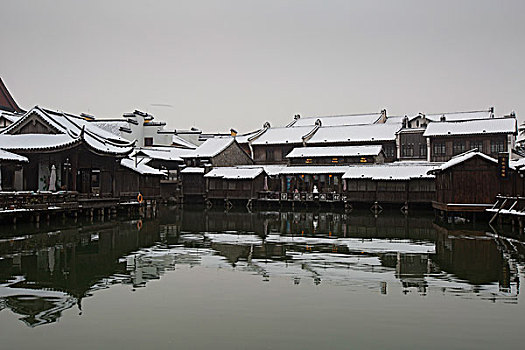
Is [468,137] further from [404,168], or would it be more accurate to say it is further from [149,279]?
[149,279]

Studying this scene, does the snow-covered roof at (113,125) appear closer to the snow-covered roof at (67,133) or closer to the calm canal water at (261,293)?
the snow-covered roof at (67,133)

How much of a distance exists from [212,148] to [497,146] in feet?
90.3

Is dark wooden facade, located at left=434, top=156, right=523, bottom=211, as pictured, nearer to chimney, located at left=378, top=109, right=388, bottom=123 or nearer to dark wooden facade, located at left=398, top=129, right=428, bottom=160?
dark wooden facade, located at left=398, top=129, right=428, bottom=160

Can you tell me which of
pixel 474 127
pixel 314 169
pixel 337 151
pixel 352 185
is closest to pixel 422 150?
pixel 474 127

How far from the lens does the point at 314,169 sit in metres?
49.8

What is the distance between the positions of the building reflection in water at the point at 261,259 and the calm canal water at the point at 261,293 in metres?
0.05

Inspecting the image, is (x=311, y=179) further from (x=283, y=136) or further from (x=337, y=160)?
(x=283, y=136)

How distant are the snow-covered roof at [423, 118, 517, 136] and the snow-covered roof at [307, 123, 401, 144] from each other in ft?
13.7

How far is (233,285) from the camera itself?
42.3ft

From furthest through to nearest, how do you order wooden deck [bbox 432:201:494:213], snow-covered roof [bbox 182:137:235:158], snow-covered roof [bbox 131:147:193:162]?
snow-covered roof [bbox 131:147:193:162] < snow-covered roof [bbox 182:137:235:158] < wooden deck [bbox 432:201:494:213]

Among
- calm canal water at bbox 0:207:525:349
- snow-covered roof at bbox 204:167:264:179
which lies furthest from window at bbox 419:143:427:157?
calm canal water at bbox 0:207:525:349

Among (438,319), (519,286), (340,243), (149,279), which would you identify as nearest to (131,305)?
(149,279)

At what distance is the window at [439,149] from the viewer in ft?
168

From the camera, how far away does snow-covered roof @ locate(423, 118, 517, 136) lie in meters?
49.0
